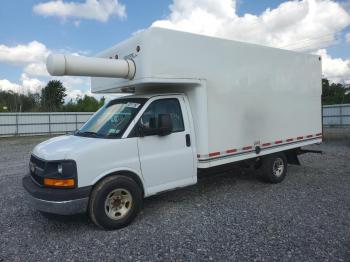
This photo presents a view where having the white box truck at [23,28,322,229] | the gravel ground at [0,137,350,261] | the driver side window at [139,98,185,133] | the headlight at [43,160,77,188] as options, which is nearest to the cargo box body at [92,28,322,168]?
the white box truck at [23,28,322,229]

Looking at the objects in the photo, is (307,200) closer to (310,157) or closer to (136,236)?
(136,236)

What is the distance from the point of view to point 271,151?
6.67 m

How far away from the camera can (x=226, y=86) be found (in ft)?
18.6

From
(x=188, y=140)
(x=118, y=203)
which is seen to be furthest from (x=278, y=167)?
(x=118, y=203)

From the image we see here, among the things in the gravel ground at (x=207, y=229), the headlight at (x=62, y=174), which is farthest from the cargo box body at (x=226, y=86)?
the headlight at (x=62, y=174)

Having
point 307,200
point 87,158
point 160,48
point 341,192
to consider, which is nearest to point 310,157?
point 341,192

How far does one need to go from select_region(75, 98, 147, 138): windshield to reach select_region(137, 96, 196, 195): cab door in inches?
8.5

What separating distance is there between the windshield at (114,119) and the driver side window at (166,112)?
18 cm

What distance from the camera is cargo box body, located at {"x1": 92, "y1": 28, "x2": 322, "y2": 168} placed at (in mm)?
4789

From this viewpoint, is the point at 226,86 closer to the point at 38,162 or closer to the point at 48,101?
the point at 38,162

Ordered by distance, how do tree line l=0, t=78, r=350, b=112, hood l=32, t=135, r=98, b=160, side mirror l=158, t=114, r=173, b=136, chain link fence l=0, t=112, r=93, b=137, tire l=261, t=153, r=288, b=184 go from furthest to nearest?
tree line l=0, t=78, r=350, b=112, chain link fence l=0, t=112, r=93, b=137, tire l=261, t=153, r=288, b=184, side mirror l=158, t=114, r=173, b=136, hood l=32, t=135, r=98, b=160

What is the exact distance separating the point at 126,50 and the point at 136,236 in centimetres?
304

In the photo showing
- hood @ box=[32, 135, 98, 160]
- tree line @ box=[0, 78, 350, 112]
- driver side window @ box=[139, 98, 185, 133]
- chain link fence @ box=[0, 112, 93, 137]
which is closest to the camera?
hood @ box=[32, 135, 98, 160]

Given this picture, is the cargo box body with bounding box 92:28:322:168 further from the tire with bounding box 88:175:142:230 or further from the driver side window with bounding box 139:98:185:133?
the tire with bounding box 88:175:142:230
